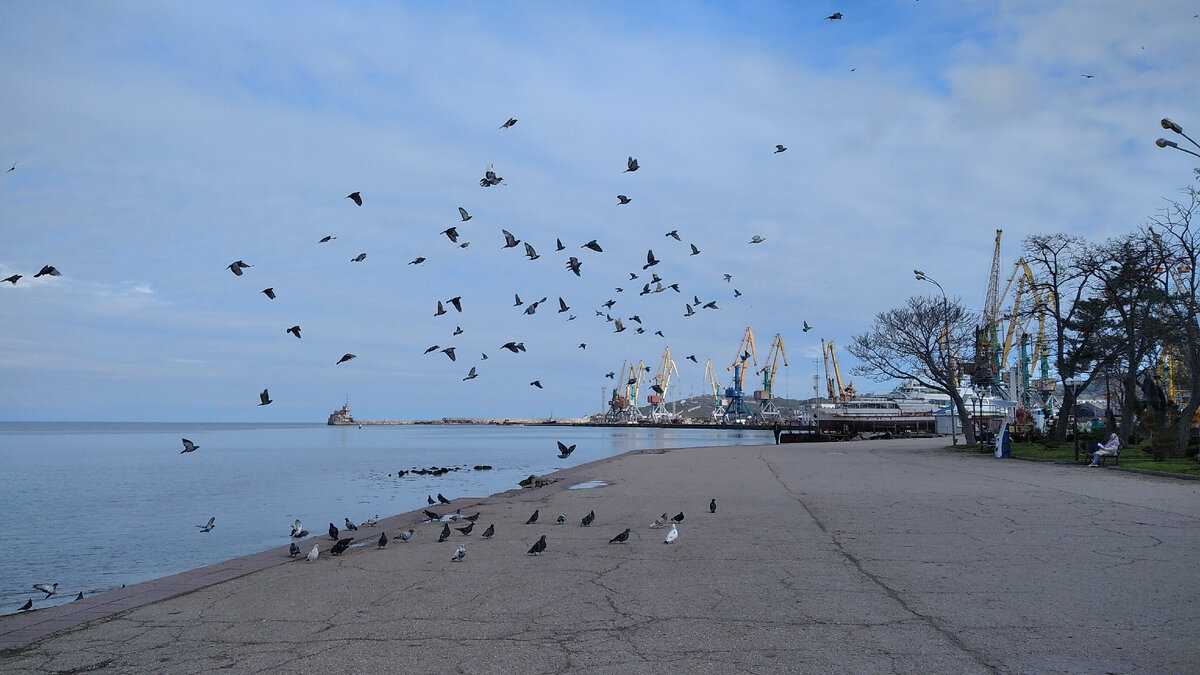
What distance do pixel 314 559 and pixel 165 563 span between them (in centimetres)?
576

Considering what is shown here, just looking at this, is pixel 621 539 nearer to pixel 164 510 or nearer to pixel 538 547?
pixel 538 547

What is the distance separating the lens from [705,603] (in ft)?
23.5

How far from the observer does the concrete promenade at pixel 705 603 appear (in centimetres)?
551

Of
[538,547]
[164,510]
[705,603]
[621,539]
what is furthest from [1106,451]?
[164,510]

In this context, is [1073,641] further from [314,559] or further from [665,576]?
[314,559]

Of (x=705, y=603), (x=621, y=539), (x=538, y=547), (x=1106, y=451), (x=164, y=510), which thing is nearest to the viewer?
(x=705, y=603)

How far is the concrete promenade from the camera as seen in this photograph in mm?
5508

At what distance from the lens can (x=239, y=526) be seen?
1978 cm

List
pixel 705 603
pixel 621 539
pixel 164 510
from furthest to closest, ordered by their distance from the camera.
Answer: pixel 164 510 < pixel 621 539 < pixel 705 603

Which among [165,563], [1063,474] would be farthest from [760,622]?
[1063,474]

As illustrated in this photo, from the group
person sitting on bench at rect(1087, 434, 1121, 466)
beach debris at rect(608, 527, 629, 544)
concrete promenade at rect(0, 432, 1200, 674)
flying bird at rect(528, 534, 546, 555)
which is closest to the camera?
concrete promenade at rect(0, 432, 1200, 674)

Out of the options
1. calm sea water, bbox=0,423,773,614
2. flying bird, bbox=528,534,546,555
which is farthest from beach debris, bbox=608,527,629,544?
calm sea water, bbox=0,423,773,614

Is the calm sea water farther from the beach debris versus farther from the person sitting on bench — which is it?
the person sitting on bench

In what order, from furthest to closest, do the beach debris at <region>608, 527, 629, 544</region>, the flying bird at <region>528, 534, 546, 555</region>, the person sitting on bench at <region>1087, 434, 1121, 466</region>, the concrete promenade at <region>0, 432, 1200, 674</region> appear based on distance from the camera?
the person sitting on bench at <region>1087, 434, 1121, 466</region> → the beach debris at <region>608, 527, 629, 544</region> → the flying bird at <region>528, 534, 546, 555</region> → the concrete promenade at <region>0, 432, 1200, 674</region>
